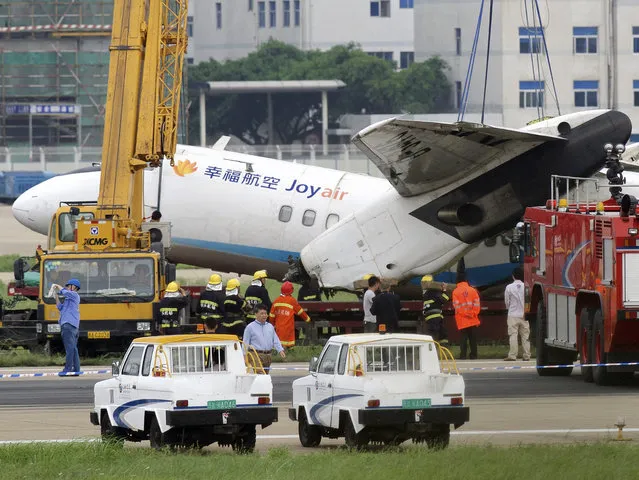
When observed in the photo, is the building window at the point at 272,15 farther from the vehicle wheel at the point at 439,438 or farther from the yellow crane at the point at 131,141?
the vehicle wheel at the point at 439,438

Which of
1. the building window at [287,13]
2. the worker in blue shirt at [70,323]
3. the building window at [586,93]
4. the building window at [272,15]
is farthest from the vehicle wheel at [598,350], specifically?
the building window at [287,13]

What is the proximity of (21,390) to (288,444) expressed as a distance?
328 inches

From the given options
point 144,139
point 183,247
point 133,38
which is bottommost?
point 183,247

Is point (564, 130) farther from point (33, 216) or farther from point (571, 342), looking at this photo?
point (33, 216)

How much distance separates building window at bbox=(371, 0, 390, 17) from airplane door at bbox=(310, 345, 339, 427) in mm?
137925

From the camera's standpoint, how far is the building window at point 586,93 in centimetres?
10306

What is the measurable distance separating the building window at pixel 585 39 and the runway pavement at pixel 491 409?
7537cm

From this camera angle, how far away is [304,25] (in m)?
154

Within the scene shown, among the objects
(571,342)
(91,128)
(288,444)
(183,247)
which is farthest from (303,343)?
(91,128)

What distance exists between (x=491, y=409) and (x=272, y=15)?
13501 centimetres

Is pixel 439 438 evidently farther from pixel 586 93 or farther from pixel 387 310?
pixel 586 93

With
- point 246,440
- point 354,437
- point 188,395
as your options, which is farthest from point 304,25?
point 188,395

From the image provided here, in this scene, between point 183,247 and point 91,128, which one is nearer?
point 183,247

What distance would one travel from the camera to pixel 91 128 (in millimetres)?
113750
